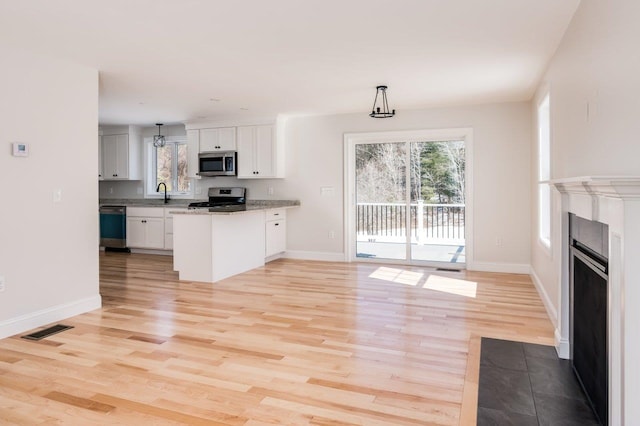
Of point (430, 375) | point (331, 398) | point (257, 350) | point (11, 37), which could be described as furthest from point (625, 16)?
point (11, 37)

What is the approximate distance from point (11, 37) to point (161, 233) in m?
4.41

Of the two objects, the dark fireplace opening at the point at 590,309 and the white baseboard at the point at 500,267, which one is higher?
the dark fireplace opening at the point at 590,309

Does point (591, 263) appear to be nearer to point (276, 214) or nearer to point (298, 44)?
point (298, 44)

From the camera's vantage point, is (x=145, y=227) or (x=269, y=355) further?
(x=145, y=227)

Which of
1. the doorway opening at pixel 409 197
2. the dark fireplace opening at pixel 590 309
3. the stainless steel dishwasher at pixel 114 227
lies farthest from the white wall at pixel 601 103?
the stainless steel dishwasher at pixel 114 227

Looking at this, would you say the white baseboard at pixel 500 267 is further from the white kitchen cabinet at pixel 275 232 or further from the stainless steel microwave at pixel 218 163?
the stainless steel microwave at pixel 218 163

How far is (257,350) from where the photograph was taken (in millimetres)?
2922

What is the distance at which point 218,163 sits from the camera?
6922mm

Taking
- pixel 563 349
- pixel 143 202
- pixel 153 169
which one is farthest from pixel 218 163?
pixel 563 349

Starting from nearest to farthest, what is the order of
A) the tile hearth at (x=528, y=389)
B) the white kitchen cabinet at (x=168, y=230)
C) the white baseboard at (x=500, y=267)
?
1. the tile hearth at (x=528, y=389)
2. the white baseboard at (x=500, y=267)
3. the white kitchen cabinet at (x=168, y=230)

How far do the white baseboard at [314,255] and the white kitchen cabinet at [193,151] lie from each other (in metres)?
2.07

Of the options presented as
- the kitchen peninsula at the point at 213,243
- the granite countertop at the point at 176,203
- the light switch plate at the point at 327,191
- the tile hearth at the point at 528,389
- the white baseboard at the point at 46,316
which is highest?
the light switch plate at the point at 327,191

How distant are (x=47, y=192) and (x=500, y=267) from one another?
527 centimetres

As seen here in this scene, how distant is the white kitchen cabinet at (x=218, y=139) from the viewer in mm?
6910
